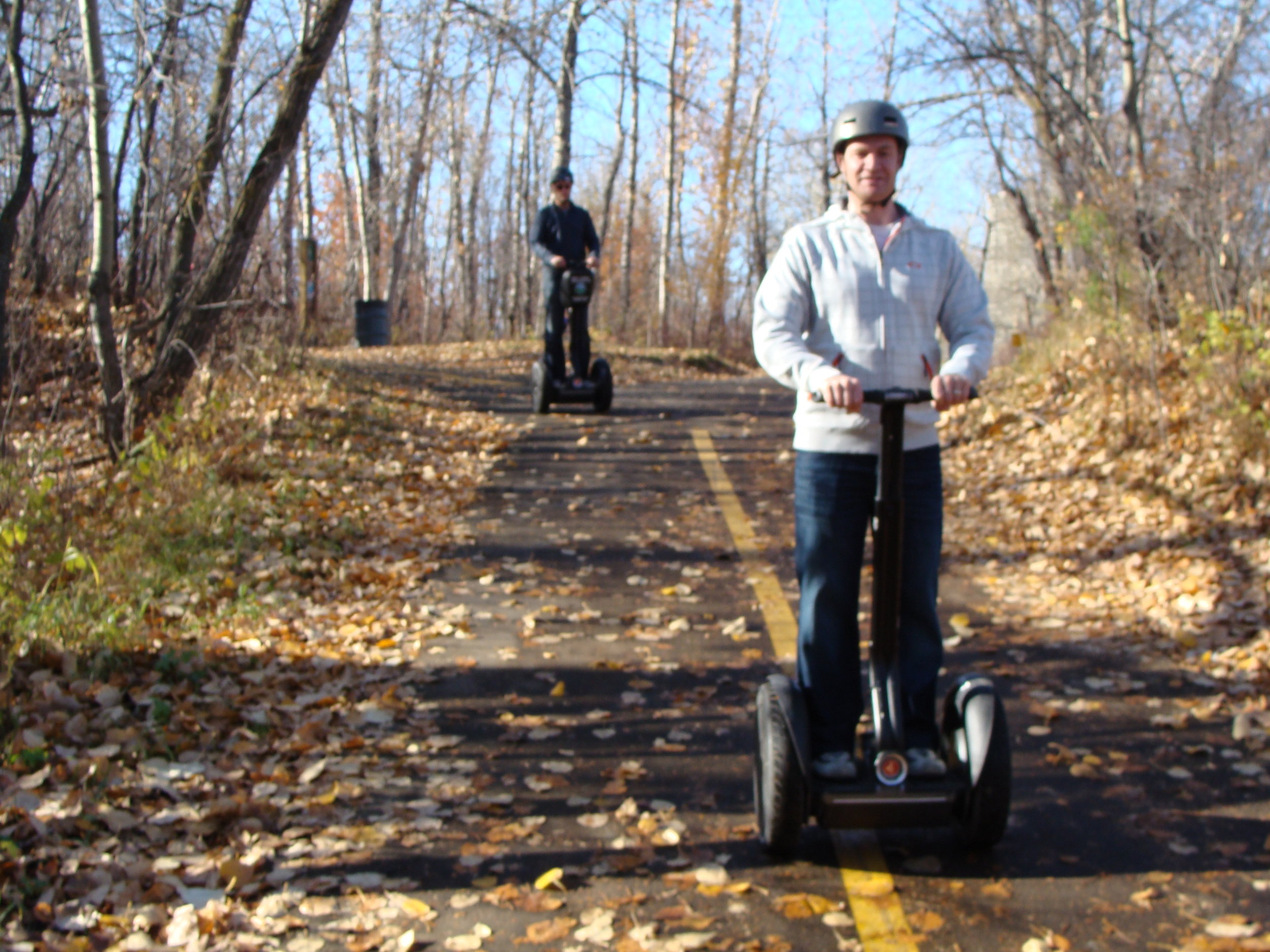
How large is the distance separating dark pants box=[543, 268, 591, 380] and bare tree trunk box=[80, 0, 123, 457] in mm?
4400

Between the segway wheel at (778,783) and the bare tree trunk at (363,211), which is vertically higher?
the bare tree trunk at (363,211)

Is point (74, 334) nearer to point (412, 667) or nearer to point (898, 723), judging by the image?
point (412, 667)

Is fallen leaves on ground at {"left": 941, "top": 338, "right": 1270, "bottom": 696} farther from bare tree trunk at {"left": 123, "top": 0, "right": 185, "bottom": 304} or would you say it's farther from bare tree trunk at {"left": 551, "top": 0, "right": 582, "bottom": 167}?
bare tree trunk at {"left": 551, "top": 0, "right": 582, "bottom": 167}

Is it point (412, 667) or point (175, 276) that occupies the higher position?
point (175, 276)

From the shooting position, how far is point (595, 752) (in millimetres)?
5129

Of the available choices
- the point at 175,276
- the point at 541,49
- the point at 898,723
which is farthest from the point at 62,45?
the point at 541,49

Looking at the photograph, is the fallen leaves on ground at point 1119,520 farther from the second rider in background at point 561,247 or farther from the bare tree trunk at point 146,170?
the bare tree trunk at point 146,170

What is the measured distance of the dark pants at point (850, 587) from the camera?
4039 mm

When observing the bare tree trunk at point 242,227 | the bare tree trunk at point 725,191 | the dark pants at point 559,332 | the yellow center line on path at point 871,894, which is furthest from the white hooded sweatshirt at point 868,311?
the bare tree trunk at point 725,191

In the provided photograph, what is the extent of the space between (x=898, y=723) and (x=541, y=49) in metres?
21.0

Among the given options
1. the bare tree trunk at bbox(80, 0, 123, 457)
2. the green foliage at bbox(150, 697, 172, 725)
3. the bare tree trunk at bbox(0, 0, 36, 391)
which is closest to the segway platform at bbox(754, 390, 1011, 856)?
the green foliage at bbox(150, 697, 172, 725)

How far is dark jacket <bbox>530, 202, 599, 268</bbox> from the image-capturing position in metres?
12.4

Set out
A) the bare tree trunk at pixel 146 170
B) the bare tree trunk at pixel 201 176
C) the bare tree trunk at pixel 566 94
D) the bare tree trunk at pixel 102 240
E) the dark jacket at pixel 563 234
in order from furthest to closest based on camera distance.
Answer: the bare tree trunk at pixel 566 94
the dark jacket at pixel 563 234
the bare tree trunk at pixel 146 170
the bare tree trunk at pixel 201 176
the bare tree trunk at pixel 102 240

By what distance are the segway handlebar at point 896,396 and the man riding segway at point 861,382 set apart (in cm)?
15
